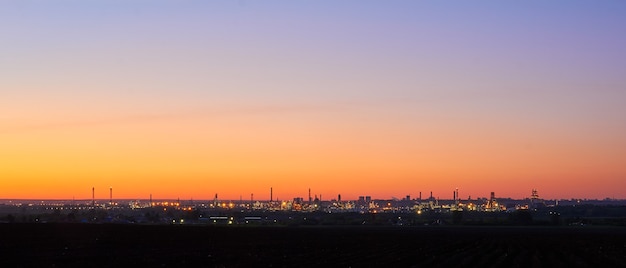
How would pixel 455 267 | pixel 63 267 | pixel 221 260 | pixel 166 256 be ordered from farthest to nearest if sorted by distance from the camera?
1. pixel 166 256
2. pixel 221 260
3. pixel 455 267
4. pixel 63 267

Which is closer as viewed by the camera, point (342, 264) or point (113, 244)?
point (342, 264)

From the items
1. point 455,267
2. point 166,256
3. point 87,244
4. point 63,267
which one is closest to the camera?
point 63,267

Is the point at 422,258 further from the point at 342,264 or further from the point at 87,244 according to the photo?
the point at 87,244

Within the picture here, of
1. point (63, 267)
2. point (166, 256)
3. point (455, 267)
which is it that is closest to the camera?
point (63, 267)

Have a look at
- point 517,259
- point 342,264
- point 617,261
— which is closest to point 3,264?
point 342,264

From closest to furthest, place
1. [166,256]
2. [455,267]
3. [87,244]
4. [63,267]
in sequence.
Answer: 1. [63,267]
2. [455,267]
3. [166,256]
4. [87,244]

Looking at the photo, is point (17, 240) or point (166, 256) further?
point (17, 240)

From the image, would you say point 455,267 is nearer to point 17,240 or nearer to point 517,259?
point 517,259

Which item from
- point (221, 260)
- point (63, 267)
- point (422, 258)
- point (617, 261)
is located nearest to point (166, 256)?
point (221, 260)
